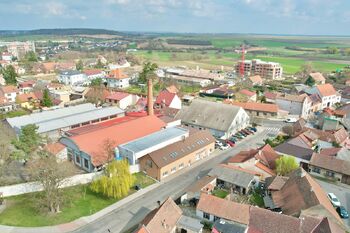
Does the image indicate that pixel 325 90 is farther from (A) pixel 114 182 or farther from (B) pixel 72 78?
(B) pixel 72 78

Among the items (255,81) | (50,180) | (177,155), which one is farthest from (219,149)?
(255,81)

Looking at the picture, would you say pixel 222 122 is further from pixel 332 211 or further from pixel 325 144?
pixel 332 211

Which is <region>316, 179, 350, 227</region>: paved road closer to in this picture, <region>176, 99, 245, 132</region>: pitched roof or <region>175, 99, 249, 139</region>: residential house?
<region>175, 99, 249, 139</region>: residential house

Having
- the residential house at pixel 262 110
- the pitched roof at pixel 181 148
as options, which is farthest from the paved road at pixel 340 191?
the residential house at pixel 262 110

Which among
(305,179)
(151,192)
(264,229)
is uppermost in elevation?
(305,179)

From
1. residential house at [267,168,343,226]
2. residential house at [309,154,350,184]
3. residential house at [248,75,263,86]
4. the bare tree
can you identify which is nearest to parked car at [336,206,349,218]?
residential house at [267,168,343,226]

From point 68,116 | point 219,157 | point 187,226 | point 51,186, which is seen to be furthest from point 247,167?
point 68,116
